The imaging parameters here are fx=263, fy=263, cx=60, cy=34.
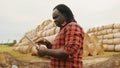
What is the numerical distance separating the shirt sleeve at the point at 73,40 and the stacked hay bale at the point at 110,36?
12967 mm

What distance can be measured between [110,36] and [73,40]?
53.2 ft

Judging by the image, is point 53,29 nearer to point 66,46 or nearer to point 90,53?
point 90,53

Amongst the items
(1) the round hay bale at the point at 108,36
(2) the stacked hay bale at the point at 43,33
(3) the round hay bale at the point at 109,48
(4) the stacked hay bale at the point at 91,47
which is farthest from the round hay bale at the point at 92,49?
(1) the round hay bale at the point at 108,36

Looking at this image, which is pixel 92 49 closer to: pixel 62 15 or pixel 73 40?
pixel 62 15

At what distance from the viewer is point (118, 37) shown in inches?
667

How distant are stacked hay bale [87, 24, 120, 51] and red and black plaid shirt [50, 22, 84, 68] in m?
12.9

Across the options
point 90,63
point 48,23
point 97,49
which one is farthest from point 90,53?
point 48,23

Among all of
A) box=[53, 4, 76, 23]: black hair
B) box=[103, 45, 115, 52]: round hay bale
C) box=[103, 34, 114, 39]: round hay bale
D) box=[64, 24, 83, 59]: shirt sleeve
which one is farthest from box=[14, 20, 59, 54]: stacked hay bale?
box=[103, 34, 114, 39]: round hay bale

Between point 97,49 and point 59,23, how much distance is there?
7.07 m

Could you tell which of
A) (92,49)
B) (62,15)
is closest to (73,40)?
(62,15)

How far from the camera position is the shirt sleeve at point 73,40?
232cm

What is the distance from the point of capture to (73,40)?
7.69 ft

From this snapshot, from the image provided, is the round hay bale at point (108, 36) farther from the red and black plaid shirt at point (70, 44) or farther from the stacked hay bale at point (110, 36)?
the red and black plaid shirt at point (70, 44)

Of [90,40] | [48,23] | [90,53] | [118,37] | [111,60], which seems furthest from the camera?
[118,37]
